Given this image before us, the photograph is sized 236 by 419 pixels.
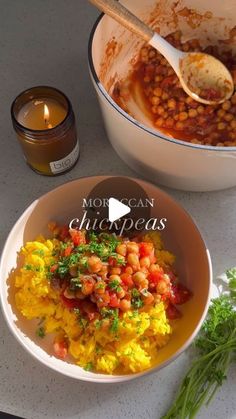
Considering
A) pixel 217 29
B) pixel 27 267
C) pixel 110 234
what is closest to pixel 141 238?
pixel 110 234

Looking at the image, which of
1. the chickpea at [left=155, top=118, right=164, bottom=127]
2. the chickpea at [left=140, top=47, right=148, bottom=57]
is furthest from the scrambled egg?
the chickpea at [left=140, top=47, right=148, bottom=57]

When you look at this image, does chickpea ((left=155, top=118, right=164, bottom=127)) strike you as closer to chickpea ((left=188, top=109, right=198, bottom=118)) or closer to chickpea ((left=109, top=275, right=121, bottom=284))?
chickpea ((left=188, top=109, right=198, bottom=118))

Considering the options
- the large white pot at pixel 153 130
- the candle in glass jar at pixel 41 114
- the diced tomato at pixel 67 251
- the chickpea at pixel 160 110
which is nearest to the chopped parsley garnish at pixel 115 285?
the diced tomato at pixel 67 251

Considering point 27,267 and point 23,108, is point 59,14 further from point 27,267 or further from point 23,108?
point 27,267

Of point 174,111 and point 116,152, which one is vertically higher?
point 174,111

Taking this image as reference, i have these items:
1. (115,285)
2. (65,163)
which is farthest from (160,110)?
(115,285)

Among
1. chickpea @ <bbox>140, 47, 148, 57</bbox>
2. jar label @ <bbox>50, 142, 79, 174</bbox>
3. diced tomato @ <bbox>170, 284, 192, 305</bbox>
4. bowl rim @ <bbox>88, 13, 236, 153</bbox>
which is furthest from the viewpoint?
chickpea @ <bbox>140, 47, 148, 57</bbox>
